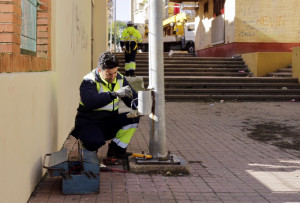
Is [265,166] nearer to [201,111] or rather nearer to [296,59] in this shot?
[201,111]

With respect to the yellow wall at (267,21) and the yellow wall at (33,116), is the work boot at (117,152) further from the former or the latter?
the yellow wall at (267,21)

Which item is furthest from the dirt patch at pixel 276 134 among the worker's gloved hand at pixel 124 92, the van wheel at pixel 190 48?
the van wheel at pixel 190 48

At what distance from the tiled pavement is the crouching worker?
1.64 feet

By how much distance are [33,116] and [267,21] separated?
18330mm

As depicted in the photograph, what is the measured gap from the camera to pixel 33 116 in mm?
4246

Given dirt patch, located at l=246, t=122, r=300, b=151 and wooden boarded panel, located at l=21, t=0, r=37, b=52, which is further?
dirt patch, located at l=246, t=122, r=300, b=151

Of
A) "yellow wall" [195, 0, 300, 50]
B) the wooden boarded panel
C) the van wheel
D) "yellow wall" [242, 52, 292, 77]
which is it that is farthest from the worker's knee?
the van wheel

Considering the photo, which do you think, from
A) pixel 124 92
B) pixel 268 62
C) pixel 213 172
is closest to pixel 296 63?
pixel 268 62

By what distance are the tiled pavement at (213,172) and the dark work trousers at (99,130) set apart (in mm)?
381

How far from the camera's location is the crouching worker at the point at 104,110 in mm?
5262

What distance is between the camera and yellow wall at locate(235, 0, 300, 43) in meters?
20.8

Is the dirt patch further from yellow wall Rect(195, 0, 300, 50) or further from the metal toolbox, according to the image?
yellow wall Rect(195, 0, 300, 50)

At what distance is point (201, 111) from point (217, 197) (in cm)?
739

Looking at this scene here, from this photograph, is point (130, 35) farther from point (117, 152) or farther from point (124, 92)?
point (124, 92)
